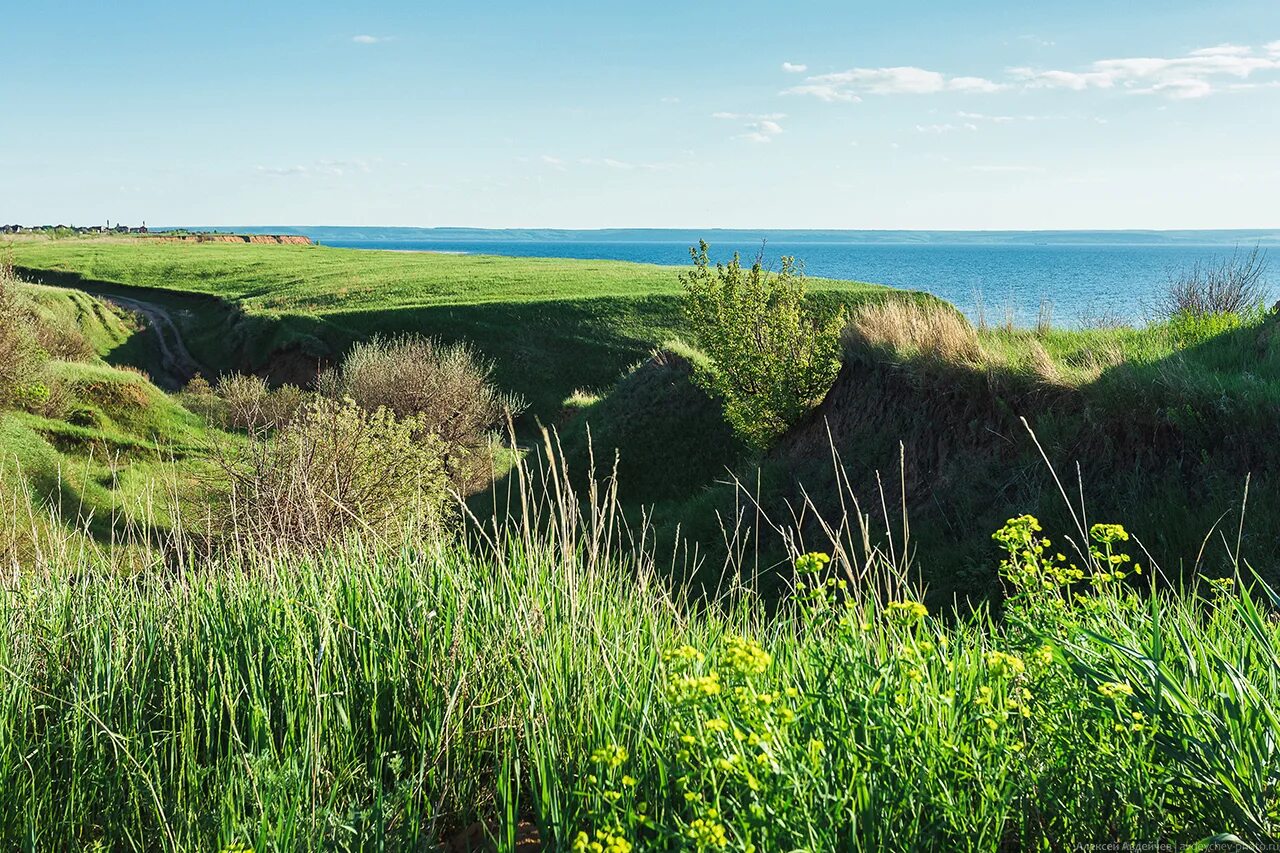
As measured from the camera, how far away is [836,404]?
1650 centimetres

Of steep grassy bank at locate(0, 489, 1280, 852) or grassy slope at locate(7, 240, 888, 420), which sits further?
grassy slope at locate(7, 240, 888, 420)

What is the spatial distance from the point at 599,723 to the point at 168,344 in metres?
56.6

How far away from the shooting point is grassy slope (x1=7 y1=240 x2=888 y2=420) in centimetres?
4384

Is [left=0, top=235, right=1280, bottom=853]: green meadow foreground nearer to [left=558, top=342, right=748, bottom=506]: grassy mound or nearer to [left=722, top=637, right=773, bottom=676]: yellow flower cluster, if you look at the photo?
[left=722, top=637, right=773, bottom=676]: yellow flower cluster

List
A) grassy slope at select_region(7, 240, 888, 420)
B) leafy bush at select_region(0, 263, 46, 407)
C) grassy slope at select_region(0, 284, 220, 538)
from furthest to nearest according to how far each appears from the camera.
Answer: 1. grassy slope at select_region(7, 240, 888, 420)
2. leafy bush at select_region(0, 263, 46, 407)
3. grassy slope at select_region(0, 284, 220, 538)

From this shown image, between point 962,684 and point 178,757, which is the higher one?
point 962,684

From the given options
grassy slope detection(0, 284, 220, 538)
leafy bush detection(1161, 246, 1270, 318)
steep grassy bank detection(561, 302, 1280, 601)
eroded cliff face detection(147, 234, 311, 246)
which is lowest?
grassy slope detection(0, 284, 220, 538)

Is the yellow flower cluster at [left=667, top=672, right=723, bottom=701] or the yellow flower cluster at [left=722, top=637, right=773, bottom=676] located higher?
the yellow flower cluster at [left=722, top=637, right=773, bottom=676]

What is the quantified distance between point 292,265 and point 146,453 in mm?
53018

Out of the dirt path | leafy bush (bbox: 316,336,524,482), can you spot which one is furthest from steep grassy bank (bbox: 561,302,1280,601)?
the dirt path

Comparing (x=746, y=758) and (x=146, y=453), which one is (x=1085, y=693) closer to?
(x=746, y=758)

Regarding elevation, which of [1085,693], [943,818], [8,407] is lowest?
[8,407]

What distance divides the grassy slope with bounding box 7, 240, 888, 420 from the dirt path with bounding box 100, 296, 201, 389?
793 millimetres

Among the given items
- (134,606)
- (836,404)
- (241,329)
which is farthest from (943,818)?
(241,329)
